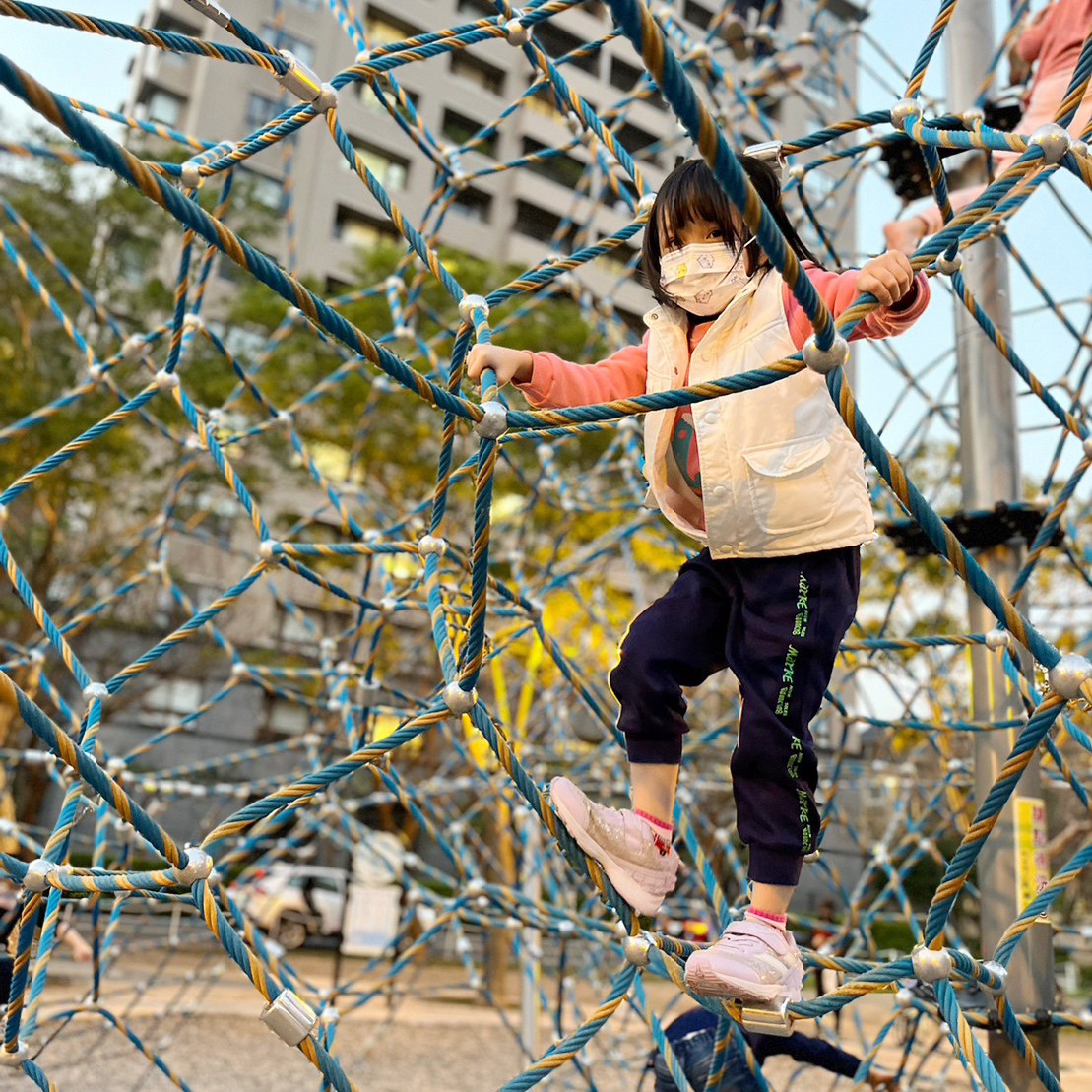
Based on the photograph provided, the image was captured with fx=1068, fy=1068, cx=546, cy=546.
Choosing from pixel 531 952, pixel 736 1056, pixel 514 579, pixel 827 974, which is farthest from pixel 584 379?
pixel 531 952

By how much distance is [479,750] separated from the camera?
15.0ft

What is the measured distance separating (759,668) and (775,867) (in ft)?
0.63

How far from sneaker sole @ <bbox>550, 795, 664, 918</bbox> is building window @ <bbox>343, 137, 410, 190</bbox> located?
1354 cm

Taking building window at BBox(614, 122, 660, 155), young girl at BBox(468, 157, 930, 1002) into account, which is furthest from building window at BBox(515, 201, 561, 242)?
young girl at BBox(468, 157, 930, 1002)

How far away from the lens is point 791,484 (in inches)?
42.2

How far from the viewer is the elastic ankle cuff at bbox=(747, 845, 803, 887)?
102 cm

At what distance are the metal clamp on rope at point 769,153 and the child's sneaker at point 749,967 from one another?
0.84 meters

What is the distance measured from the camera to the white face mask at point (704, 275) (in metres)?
1.07

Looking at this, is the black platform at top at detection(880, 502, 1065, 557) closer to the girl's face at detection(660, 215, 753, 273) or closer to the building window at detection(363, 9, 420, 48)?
the girl's face at detection(660, 215, 753, 273)

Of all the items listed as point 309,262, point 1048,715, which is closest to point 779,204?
point 1048,715

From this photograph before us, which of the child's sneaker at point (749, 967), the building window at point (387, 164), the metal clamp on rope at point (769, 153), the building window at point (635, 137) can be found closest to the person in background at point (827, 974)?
the child's sneaker at point (749, 967)

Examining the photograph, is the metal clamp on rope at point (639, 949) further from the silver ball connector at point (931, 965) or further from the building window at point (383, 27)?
the building window at point (383, 27)

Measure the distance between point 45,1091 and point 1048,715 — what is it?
1.22 metres

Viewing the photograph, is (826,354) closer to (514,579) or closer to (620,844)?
(620,844)
